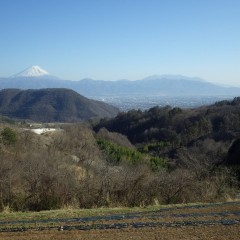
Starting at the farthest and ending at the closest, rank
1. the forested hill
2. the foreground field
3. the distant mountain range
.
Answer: the distant mountain range < the forested hill < the foreground field

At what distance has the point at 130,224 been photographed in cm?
1285

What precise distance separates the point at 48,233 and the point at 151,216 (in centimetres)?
387

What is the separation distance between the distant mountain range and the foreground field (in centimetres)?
15473

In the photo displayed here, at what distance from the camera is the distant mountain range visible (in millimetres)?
174125

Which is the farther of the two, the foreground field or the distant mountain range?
the distant mountain range

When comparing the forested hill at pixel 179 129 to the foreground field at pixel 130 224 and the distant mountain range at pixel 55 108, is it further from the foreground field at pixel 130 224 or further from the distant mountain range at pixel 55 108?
the distant mountain range at pixel 55 108

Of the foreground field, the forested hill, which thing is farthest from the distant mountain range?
the foreground field

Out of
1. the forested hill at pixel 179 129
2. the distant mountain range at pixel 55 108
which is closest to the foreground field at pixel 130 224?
the forested hill at pixel 179 129

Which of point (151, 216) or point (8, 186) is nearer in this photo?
point (151, 216)

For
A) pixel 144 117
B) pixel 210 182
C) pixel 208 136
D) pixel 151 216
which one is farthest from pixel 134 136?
pixel 151 216

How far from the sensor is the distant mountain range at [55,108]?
571ft

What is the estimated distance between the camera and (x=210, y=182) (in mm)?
21062

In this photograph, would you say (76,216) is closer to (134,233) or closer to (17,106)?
(134,233)

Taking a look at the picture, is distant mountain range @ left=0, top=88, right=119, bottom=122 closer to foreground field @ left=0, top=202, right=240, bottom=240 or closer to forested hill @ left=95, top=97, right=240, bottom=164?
forested hill @ left=95, top=97, right=240, bottom=164
